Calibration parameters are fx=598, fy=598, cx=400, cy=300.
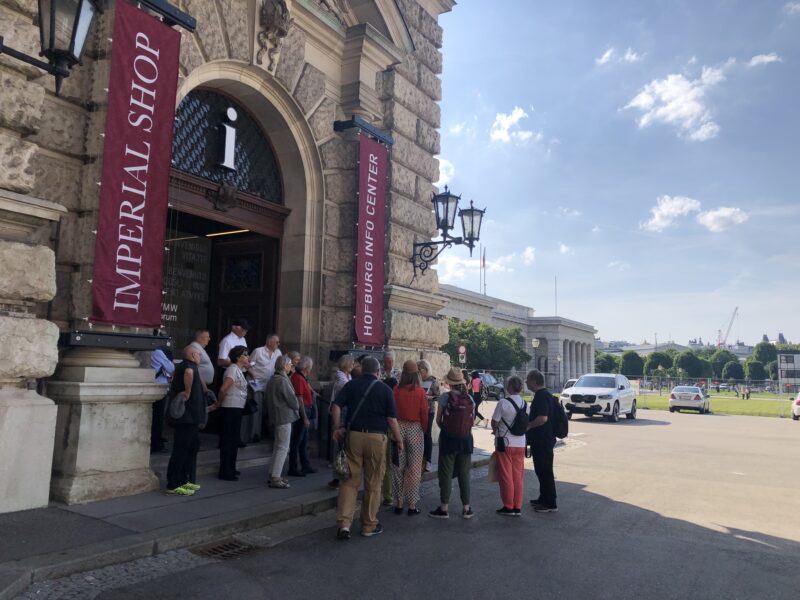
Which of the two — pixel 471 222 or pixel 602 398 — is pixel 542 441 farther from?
pixel 602 398


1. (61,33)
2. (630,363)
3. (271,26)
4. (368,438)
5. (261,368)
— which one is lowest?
(368,438)

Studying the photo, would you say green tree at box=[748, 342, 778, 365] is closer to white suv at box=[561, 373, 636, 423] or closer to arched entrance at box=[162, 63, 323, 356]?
white suv at box=[561, 373, 636, 423]

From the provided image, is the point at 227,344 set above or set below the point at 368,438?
above

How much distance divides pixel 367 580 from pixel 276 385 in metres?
3.24

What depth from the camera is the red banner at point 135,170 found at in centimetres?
627

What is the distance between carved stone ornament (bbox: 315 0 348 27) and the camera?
10.2m

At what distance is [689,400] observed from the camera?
27.5 metres

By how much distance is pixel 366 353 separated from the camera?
32.9 feet

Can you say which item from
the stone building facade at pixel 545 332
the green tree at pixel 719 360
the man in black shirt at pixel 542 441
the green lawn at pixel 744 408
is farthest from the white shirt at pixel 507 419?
the green tree at pixel 719 360

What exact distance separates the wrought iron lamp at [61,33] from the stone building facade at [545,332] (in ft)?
230

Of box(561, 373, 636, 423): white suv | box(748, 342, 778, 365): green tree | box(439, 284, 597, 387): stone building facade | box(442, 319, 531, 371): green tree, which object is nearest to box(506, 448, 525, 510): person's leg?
box(561, 373, 636, 423): white suv

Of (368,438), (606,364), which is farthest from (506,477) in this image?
(606,364)

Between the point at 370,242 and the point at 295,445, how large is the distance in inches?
156

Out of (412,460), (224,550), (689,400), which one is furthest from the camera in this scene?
(689,400)
